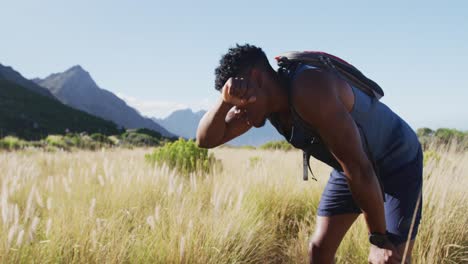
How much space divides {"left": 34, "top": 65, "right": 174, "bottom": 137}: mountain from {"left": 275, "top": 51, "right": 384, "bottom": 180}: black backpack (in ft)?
553

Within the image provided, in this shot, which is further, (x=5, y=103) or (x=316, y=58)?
(x=5, y=103)

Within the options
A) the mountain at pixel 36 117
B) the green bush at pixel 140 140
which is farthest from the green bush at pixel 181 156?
the mountain at pixel 36 117

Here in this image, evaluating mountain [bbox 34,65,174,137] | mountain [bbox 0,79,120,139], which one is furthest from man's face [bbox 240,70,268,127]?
mountain [bbox 34,65,174,137]

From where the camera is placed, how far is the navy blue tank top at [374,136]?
7.14 feet

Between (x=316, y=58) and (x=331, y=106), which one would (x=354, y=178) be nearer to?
(x=331, y=106)

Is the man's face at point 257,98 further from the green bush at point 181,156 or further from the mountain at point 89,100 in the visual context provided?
the mountain at point 89,100

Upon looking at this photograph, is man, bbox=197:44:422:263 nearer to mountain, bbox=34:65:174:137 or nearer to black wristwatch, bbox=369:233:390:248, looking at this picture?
black wristwatch, bbox=369:233:390:248

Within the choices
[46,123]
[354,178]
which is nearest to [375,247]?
[354,178]

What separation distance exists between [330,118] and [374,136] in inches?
28.8

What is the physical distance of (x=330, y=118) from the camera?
1799 mm

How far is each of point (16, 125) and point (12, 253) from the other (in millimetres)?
50290

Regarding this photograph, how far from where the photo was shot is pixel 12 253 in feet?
8.38

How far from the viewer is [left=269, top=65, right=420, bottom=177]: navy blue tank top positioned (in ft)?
7.14

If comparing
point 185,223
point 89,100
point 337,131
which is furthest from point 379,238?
point 89,100
